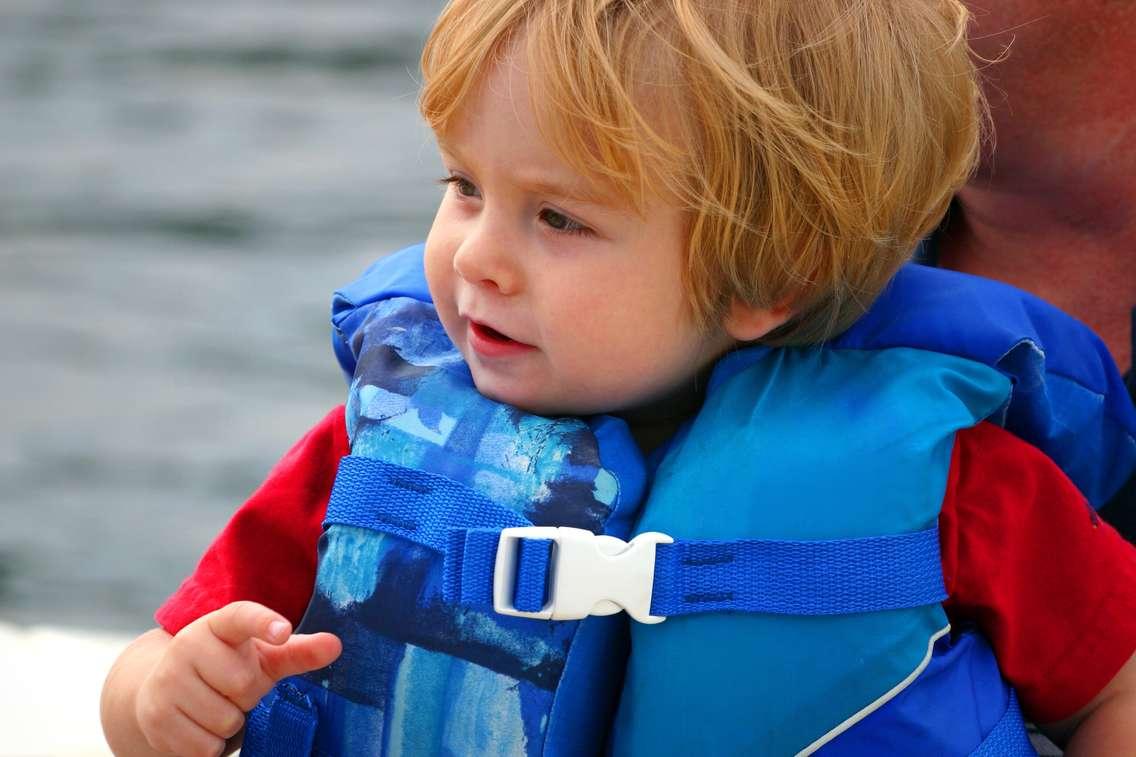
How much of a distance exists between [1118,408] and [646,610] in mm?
621

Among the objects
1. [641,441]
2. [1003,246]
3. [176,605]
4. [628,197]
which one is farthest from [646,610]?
[1003,246]

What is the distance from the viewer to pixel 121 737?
1.72m

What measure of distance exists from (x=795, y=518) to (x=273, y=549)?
22.4 inches

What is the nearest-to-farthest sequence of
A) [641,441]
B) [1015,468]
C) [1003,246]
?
A: [1015,468]
[641,441]
[1003,246]

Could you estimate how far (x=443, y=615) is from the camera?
1586mm

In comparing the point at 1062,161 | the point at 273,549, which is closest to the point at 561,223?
the point at 273,549

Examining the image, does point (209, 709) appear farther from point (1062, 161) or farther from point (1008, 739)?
point (1062, 161)

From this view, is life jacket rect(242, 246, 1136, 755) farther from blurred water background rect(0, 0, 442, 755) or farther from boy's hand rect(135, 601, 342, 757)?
blurred water background rect(0, 0, 442, 755)

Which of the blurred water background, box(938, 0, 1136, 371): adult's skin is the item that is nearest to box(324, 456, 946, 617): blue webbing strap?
box(938, 0, 1136, 371): adult's skin

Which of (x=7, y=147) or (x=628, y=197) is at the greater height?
(x=628, y=197)

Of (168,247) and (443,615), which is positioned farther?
(168,247)

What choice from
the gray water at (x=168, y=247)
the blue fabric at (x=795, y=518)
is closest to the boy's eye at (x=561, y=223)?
the blue fabric at (x=795, y=518)

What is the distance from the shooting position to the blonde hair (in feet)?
5.09

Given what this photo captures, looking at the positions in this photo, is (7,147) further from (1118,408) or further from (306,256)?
(1118,408)
